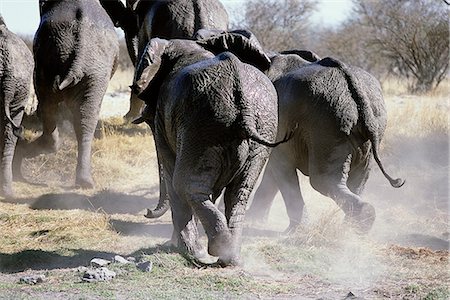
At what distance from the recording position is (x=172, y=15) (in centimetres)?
804

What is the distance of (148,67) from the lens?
5457mm

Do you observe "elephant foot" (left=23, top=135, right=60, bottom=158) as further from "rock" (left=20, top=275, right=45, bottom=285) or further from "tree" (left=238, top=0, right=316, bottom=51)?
"tree" (left=238, top=0, right=316, bottom=51)

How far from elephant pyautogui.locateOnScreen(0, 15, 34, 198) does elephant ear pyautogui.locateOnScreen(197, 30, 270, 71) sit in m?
2.62

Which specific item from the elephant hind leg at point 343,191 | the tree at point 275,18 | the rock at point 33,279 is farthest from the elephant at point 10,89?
the tree at point 275,18

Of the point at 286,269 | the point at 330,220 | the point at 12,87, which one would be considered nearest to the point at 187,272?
the point at 286,269

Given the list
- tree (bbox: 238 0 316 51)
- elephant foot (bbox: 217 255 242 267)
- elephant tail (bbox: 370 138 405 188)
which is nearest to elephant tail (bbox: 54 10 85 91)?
elephant tail (bbox: 370 138 405 188)

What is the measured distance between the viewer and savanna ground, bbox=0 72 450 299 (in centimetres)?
473

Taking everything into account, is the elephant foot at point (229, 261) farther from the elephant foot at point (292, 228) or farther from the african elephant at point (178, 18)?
the african elephant at point (178, 18)

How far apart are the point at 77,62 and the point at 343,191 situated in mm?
3202

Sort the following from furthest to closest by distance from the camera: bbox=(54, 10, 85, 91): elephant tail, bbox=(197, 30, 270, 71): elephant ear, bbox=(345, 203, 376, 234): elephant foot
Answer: bbox=(54, 10, 85, 91): elephant tail → bbox=(345, 203, 376, 234): elephant foot → bbox=(197, 30, 270, 71): elephant ear

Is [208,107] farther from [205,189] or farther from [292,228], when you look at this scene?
[292,228]

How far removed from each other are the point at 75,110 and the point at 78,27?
2.78 ft

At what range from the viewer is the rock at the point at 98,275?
4.70 metres

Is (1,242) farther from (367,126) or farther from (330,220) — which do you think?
(367,126)
